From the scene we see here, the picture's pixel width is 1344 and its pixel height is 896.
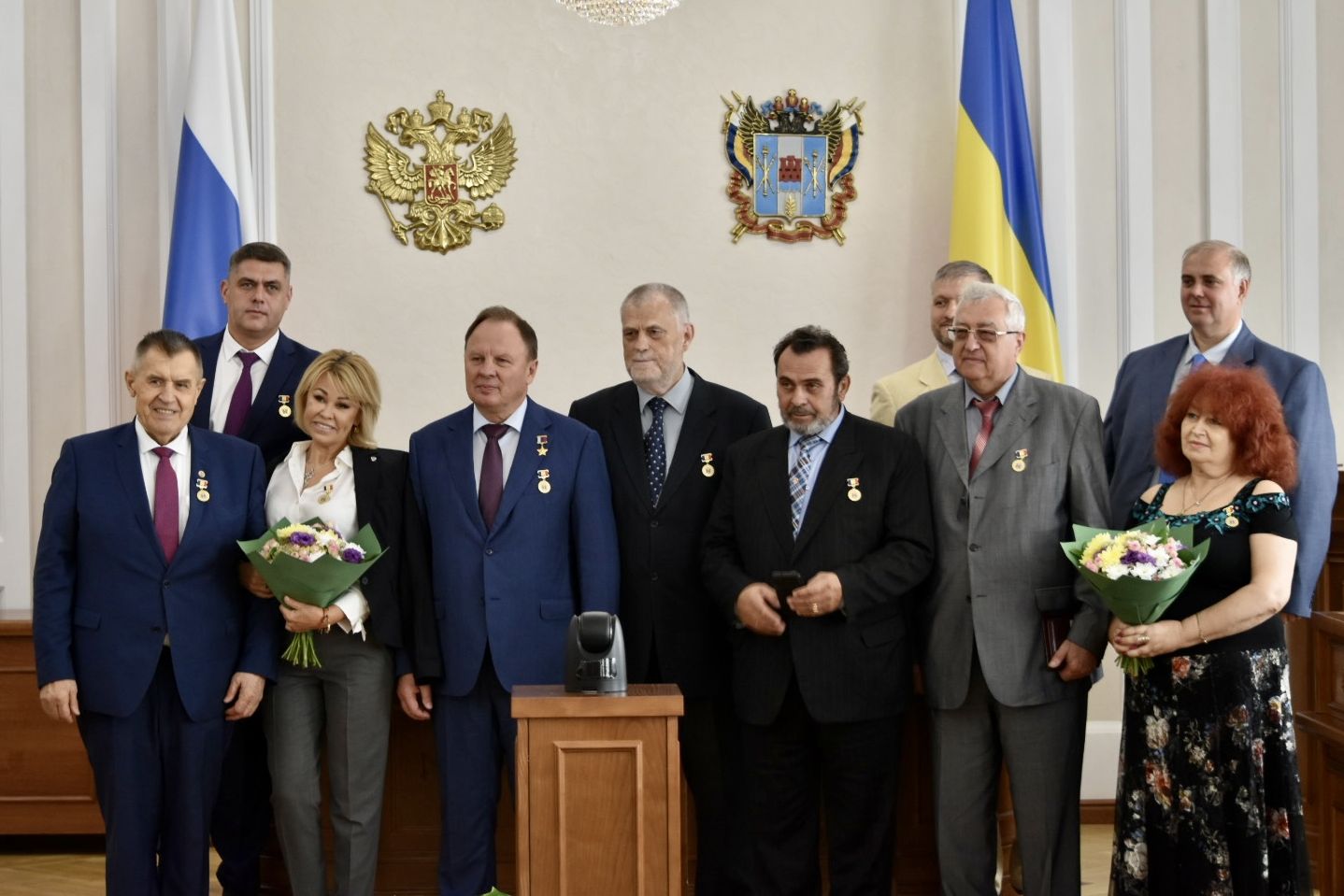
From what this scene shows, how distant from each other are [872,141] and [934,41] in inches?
19.3

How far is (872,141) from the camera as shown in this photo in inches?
233

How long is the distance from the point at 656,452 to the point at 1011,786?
53.1 inches

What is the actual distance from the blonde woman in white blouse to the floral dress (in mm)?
1993

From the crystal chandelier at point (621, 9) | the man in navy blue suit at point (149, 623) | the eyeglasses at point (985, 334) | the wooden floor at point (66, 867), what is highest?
the crystal chandelier at point (621, 9)

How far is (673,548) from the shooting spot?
4.00 metres

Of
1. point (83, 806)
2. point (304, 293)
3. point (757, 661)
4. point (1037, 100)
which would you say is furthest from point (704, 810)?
point (1037, 100)

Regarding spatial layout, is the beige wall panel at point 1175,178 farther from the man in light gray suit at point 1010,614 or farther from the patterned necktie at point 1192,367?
the man in light gray suit at point 1010,614

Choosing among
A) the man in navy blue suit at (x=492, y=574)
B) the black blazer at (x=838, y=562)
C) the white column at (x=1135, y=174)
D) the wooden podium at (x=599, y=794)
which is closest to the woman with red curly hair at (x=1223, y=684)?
the black blazer at (x=838, y=562)

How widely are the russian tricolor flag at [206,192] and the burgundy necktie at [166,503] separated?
1723 millimetres

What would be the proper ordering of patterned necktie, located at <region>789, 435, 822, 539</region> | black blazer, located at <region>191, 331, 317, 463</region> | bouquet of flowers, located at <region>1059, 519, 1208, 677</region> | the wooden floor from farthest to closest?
the wooden floor → black blazer, located at <region>191, 331, 317, 463</region> → patterned necktie, located at <region>789, 435, 822, 539</region> → bouquet of flowers, located at <region>1059, 519, 1208, 677</region>

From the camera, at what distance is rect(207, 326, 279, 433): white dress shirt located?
430 cm

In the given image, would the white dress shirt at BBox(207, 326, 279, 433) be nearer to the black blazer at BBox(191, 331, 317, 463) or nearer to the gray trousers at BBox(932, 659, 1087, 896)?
the black blazer at BBox(191, 331, 317, 463)

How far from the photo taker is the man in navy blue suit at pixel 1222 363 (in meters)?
3.89

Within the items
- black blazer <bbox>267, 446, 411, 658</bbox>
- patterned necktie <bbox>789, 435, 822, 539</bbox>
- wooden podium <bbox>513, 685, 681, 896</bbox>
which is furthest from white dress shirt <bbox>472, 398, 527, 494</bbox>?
wooden podium <bbox>513, 685, 681, 896</bbox>
